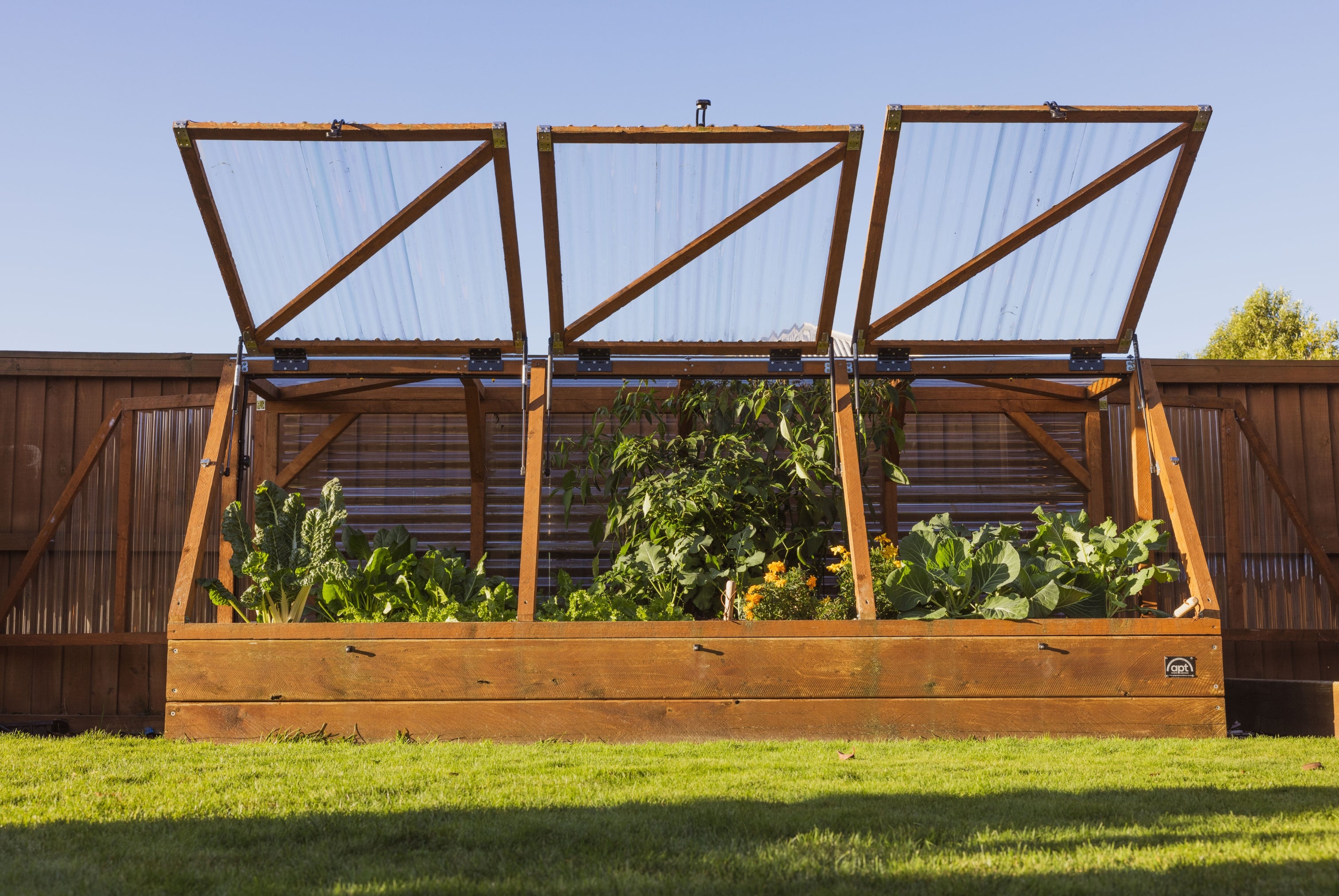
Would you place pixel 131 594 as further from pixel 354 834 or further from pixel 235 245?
pixel 354 834

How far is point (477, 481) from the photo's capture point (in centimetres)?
691

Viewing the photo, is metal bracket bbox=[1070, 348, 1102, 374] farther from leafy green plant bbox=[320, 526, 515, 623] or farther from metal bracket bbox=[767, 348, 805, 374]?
leafy green plant bbox=[320, 526, 515, 623]

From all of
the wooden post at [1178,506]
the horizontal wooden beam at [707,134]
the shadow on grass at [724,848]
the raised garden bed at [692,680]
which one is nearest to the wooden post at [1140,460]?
the wooden post at [1178,506]

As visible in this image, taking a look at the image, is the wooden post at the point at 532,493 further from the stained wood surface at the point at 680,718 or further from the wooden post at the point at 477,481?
the wooden post at the point at 477,481

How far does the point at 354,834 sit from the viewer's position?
104 inches

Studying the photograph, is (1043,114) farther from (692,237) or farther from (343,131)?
(343,131)

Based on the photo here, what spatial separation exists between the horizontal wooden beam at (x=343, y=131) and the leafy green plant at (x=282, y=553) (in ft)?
6.16

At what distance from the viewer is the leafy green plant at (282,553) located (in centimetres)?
532

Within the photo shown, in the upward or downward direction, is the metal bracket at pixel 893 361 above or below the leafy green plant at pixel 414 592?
above

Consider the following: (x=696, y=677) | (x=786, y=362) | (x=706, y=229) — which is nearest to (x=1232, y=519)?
(x=786, y=362)

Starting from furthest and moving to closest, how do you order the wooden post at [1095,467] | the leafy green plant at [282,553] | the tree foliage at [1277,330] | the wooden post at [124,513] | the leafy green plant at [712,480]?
the tree foliage at [1277,330]
the wooden post at [1095,467]
the wooden post at [124,513]
the leafy green plant at [712,480]
the leafy green plant at [282,553]

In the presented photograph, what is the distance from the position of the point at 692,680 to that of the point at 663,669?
14cm

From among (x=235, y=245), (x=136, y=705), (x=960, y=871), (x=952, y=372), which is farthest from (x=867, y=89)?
(x=136, y=705)

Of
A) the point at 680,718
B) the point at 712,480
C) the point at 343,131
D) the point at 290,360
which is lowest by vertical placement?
the point at 680,718
